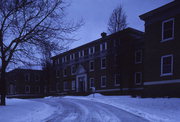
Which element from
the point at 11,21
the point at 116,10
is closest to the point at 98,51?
the point at 116,10

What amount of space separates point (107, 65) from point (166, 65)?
13550mm

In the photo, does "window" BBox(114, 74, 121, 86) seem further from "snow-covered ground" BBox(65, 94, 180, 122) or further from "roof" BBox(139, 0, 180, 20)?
"snow-covered ground" BBox(65, 94, 180, 122)

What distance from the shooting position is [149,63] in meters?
17.4

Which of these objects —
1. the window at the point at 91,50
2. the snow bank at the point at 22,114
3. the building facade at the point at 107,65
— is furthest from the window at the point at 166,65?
the window at the point at 91,50

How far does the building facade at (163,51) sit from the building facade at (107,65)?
689 centimetres

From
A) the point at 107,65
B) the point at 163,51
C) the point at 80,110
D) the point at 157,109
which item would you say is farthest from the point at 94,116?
the point at 107,65

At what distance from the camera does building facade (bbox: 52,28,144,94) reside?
24594 mm

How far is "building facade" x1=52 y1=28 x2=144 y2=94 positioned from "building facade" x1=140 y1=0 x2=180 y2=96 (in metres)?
6.89

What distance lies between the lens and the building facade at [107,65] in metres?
24.6

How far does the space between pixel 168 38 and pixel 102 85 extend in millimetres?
16706

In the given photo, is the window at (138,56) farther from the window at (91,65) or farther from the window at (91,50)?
the window at (91,65)

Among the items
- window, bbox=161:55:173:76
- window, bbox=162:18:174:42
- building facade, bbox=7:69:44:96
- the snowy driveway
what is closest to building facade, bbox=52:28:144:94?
window, bbox=162:18:174:42

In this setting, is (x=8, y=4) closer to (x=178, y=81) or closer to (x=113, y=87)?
(x=178, y=81)

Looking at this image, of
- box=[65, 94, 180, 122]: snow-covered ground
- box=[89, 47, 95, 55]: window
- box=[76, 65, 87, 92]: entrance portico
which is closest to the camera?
box=[65, 94, 180, 122]: snow-covered ground
